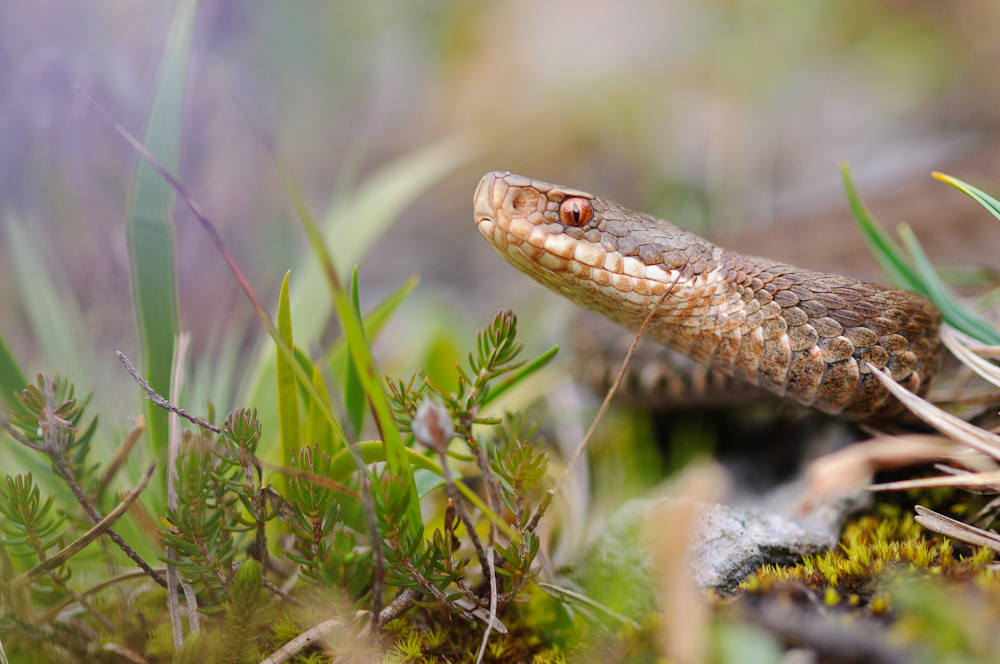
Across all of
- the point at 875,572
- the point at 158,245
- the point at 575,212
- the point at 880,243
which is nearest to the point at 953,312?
the point at 880,243

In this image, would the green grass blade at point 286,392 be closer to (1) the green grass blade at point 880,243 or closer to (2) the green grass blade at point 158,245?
(2) the green grass blade at point 158,245

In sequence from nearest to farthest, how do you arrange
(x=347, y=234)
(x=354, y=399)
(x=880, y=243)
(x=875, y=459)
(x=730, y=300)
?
(x=875, y=459)
(x=354, y=399)
(x=730, y=300)
(x=880, y=243)
(x=347, y=234)

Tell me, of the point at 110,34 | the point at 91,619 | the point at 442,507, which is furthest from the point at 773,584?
the point at 110,34

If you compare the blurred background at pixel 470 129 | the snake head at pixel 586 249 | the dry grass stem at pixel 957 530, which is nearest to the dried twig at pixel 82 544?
the blurred background at pixel 470 129

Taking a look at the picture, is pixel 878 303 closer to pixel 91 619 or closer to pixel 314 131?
pixel 91 619

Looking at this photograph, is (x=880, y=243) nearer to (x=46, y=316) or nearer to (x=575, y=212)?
(x=575, y=212)
